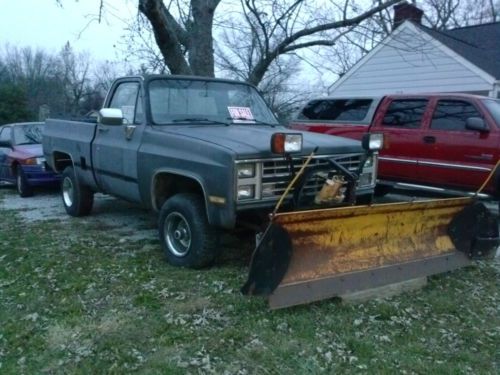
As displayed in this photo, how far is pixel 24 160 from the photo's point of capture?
1068 cm

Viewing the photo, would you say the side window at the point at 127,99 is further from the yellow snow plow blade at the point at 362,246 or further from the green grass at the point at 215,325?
the yellow snow plow blade at the point at 362,246

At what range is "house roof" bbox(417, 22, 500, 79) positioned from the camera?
49.9 ft

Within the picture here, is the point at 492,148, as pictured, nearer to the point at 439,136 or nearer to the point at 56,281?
the point at 439,136

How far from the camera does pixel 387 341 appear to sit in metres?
3.97

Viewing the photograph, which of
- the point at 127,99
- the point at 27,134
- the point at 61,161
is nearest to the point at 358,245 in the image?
the point at 127,99

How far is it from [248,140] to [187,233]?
115cm

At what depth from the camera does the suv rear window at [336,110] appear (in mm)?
9352

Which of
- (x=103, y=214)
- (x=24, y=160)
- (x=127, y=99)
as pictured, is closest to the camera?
(x=127, y=99)

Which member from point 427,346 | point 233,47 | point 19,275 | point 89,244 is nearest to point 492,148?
point 427,346

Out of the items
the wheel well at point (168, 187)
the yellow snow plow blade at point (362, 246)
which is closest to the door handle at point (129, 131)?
the wheel well at point (168, 187)

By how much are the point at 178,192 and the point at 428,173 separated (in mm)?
4236

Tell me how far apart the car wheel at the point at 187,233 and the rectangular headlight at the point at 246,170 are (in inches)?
27.9

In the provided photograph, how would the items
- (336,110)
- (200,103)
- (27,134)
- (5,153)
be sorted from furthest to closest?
(27,134)
(5,153)
(336,110)
(200,103)

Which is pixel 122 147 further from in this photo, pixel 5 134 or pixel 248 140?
pixel 5 134
